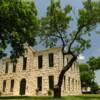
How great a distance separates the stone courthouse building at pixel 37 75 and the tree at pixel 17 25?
1048cm

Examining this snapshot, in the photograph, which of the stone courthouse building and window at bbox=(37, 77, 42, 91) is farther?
window at bbox=(37, 77, 42, 91)

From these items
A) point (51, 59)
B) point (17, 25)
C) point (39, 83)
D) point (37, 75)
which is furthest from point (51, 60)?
point (17, 25)

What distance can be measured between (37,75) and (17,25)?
47.5ft

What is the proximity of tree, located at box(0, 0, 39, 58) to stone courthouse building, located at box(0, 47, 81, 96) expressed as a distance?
1048 cm

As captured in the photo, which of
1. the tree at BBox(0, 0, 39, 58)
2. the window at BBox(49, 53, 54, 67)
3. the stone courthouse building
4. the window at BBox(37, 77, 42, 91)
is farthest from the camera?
the window at BBox(37, 77, 42, 91)

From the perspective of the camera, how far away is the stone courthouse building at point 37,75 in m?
38.0

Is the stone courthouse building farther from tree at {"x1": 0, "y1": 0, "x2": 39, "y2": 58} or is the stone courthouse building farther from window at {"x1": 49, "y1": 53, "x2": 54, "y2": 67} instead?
tree at {"x1": 0, "y1": 0, "x2": 39, "y2": 58}

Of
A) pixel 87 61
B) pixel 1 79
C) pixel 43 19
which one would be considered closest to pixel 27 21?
pixel 43 19

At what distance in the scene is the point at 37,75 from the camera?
3962cm

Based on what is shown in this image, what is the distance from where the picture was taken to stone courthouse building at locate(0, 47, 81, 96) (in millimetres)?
37969

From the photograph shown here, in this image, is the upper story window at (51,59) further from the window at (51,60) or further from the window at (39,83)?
the window at (39,83)

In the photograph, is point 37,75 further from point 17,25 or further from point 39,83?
point 17,25

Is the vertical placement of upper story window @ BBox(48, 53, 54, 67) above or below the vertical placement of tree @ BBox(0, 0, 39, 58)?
below

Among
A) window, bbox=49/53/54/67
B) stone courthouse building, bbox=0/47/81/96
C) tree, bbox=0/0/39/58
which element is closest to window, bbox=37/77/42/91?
stone courthouse building, bbox=0/47/81/96
